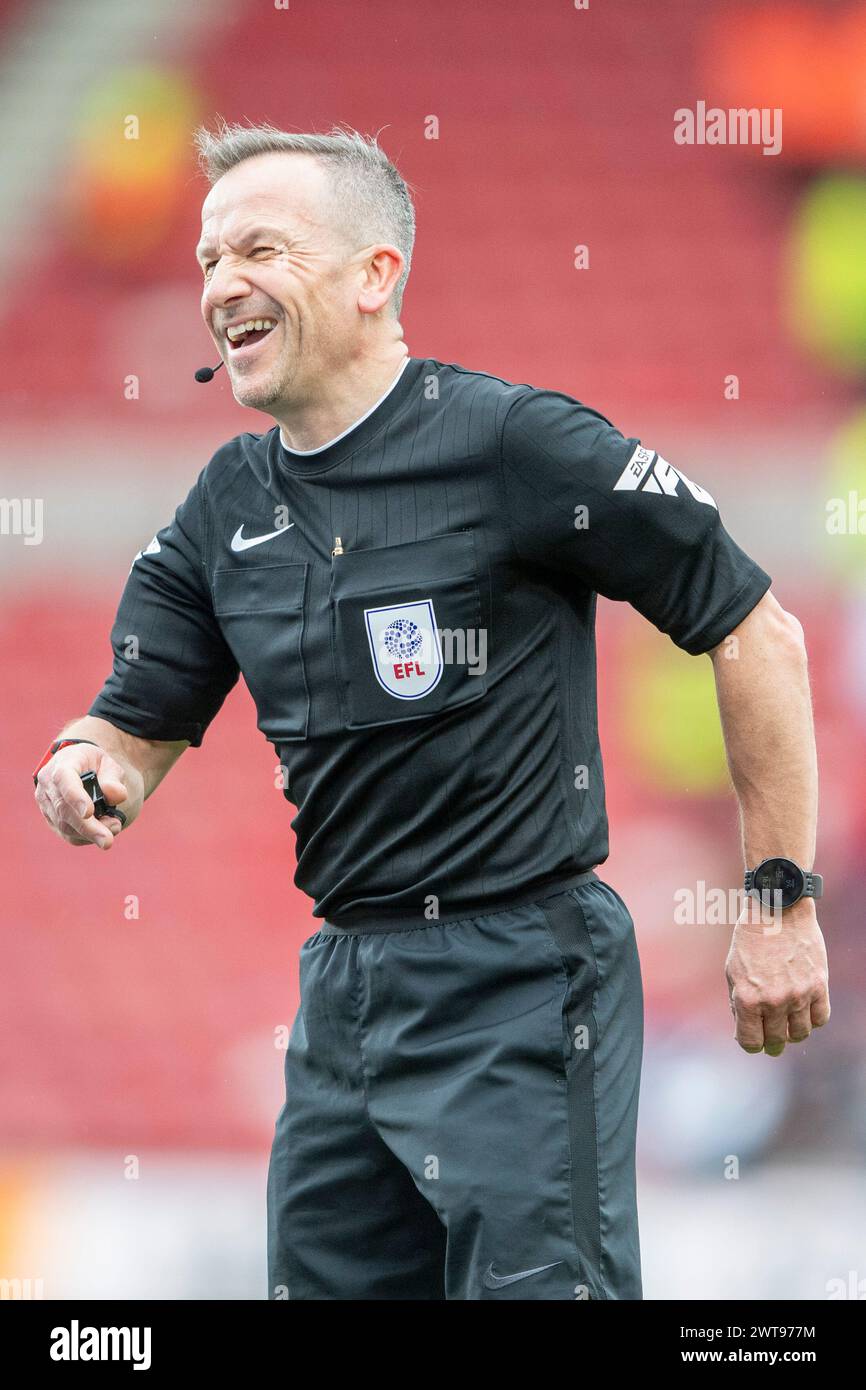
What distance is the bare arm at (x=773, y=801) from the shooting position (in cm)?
172

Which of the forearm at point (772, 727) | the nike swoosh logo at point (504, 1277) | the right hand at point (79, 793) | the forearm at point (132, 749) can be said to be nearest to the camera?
the nike swoosh logo at point (504, 1277)

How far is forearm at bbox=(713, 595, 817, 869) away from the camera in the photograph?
174 centimetres

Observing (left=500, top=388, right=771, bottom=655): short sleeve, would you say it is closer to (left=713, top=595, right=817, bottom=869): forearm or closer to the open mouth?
(left=713, top=595, right=817, bottom=869): forearm

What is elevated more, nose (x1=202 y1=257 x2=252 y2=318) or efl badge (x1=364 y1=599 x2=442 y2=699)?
nose (x1=202 y1=257 x2=252 y2=318)

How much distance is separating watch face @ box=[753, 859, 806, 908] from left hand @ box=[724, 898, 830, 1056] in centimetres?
1

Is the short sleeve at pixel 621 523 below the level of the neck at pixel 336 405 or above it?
below

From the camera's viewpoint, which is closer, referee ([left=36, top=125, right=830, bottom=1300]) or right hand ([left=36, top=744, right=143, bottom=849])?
referee ([left=36, top=125, right=830, bottom=1300])

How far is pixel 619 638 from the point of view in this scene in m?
4.47

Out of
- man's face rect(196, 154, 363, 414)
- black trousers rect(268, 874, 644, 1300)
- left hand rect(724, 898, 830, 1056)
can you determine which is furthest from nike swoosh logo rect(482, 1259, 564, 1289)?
man's face rect(196, 154, 363, 414)

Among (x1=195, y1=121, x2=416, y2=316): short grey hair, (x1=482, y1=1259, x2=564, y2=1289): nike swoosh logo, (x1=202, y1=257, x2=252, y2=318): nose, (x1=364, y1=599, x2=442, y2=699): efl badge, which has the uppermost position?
(x1=195, y1=121, x2=416, y2=316): short grey hair

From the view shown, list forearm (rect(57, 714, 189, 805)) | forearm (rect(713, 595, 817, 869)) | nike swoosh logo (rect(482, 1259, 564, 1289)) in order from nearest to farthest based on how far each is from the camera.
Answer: nike swoosh logo (rect(482, 1259, 564, 1289)) → forearm (rect(713, 595, 817, 869)) → forearm (rect(57, 714, 189, 805))

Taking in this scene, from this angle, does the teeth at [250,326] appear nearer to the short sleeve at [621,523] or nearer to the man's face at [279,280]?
the man's face at [279,280]

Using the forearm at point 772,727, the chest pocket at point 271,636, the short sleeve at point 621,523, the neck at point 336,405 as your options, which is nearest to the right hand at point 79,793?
the chest pocket at point 271,636

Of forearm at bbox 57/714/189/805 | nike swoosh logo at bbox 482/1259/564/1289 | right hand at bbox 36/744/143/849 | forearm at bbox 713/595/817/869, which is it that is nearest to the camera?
nike swoosh logo at bbox 482/1259/564/1289
